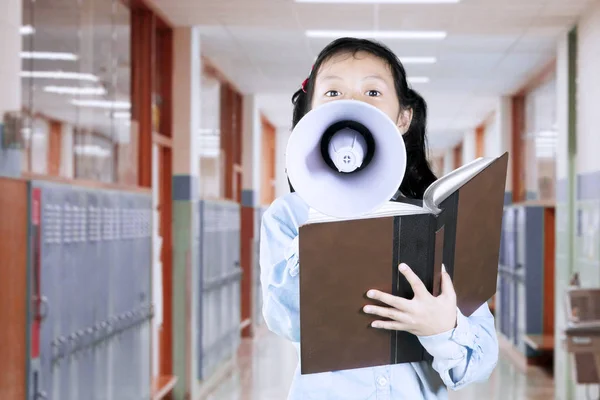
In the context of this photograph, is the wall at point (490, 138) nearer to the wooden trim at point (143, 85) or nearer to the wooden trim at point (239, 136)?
the wooden trim at point (239, 136)

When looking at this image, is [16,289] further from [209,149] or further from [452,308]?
[209,149]

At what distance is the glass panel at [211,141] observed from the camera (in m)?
7.27

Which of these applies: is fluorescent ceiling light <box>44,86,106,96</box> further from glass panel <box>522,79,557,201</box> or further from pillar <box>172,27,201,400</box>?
glass panel <box>522,79,557,201</box>

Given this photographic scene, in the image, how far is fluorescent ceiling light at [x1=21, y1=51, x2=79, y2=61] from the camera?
3.09m

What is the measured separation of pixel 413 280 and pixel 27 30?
2.47 meters

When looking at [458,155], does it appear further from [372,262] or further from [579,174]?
[372,262]

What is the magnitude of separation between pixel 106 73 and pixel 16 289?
6.26 ft

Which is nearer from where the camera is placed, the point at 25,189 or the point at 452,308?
the point at 452,308

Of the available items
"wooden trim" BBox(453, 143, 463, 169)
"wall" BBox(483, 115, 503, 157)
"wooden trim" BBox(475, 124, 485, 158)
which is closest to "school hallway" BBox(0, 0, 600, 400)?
"wall" BBox(483, 115, 503, 157)

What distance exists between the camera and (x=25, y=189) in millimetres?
2938

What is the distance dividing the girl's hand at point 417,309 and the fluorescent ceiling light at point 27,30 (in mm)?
2321

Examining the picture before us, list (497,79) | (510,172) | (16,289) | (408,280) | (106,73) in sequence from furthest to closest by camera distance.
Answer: (510,172) < (497,79) < (106,73) < (16,289) < (408,280)

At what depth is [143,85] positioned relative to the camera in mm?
5363

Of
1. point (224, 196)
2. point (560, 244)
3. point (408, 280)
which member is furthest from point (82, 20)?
point (224, 196)
